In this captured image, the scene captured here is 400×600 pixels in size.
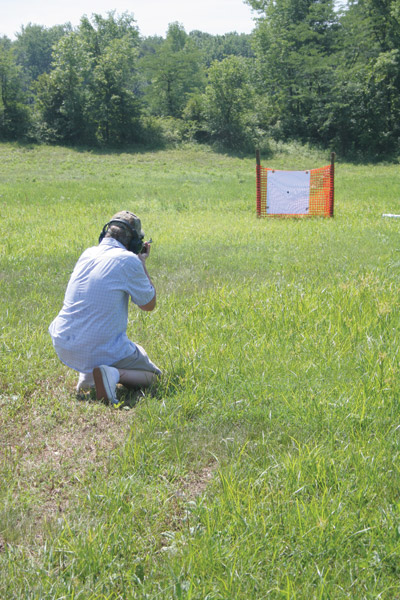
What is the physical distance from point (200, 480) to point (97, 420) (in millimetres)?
1026

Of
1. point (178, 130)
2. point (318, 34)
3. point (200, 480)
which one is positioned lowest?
point (200, 480)

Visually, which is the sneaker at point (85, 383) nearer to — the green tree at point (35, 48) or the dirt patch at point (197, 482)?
the dirt patch at point (197, 482)

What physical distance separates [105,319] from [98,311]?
0.08m


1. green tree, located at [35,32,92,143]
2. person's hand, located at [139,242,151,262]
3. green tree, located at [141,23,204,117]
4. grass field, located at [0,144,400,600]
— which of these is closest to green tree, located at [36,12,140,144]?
green tree, located at [35,32,92,143]

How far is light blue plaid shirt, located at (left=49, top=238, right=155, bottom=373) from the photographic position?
395 centimetres

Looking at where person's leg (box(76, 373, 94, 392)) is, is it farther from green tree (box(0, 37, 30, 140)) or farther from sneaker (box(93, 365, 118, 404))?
green tree (box(0, 37, 30, 140))

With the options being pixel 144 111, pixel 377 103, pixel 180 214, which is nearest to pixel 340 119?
pixel 377 103

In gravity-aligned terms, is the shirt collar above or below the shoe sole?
above

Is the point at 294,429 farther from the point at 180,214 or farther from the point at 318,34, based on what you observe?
the point at 318,34

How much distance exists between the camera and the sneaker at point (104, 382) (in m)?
3.84

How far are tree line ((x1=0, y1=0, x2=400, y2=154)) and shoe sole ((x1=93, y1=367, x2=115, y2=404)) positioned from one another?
45.5m

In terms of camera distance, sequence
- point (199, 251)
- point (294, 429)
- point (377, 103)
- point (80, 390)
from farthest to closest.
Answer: point (377, 103)
point (199, 251)
point (80, 390)
point (294, 429)

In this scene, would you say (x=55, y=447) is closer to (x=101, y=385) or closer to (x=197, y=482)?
(x=101, y=385)

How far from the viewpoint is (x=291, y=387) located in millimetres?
3922
